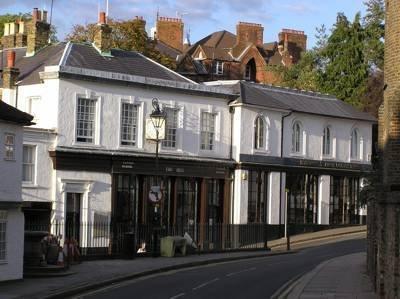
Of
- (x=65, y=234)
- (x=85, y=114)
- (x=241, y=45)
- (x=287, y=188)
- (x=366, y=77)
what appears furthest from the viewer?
(x=241, y=45)

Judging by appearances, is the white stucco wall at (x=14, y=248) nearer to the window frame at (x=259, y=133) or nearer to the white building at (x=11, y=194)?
the white building at (x=11, y=194)

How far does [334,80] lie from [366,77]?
9.77 ft

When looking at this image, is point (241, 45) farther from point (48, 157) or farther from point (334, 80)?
point (48, 157)

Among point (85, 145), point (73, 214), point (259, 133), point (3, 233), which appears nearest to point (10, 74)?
point (85, 145)

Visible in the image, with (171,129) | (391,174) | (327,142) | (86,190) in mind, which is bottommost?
(86,190)

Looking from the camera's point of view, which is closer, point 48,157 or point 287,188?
point 48,157

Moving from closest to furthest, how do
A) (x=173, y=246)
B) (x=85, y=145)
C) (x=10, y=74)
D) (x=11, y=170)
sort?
(x=11, y=170) → (x=173, y=246) → (x=85, y=145) → (x=10, y=74)

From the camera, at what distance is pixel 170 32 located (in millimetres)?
94562

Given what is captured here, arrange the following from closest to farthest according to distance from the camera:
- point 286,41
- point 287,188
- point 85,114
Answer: point 85,114
point 287,188
point 286,41

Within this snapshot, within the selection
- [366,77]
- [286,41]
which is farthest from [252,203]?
[286,41]

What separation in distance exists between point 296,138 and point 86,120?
16963 mm

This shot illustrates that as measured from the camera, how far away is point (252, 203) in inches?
2040

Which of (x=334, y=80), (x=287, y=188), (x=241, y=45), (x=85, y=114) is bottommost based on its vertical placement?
(x=287, y=188)

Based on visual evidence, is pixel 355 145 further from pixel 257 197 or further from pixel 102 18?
pixel 102 18
